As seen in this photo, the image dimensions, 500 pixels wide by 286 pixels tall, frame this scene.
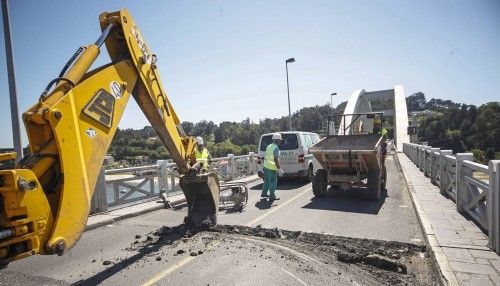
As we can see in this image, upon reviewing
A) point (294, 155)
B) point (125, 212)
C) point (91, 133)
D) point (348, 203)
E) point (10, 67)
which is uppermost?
point (10, 67)

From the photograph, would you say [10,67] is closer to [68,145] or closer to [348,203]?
[68,145]

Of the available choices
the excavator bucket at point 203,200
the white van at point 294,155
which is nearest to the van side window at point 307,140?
the white van at point 294,155

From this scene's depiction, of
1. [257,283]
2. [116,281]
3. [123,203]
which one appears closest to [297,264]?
[257,283]

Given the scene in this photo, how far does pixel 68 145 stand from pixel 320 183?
7931 millimetres

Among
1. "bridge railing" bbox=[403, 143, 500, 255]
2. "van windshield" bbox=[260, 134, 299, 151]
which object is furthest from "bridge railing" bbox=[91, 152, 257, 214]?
"bridge railing" bbox=[403, 143, 500, 255]

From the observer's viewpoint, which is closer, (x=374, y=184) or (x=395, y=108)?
(x=374, y=184)

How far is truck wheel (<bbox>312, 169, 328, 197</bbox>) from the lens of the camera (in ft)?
33.1

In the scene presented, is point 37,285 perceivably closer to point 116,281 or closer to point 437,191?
point 116,281

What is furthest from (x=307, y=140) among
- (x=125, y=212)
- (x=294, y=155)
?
(x=125, y=212)

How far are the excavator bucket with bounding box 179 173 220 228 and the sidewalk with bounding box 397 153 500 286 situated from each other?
3.89 m

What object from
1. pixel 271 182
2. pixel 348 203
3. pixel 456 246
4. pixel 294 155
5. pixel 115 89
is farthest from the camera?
pixel 294 155

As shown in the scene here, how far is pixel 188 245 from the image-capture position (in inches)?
230

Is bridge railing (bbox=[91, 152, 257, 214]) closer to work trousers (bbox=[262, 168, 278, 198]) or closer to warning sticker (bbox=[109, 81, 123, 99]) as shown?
work trousers (bbox=[262, 168, 278, 198])

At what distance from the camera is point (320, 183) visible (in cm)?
1012
